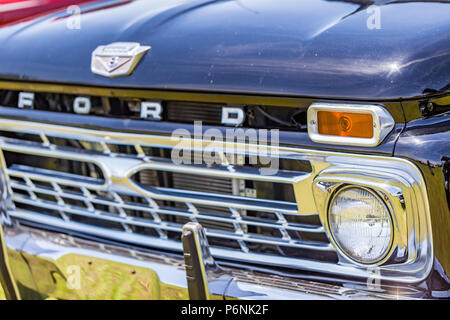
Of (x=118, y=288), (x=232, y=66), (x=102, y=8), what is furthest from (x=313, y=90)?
(x=102, y=8)

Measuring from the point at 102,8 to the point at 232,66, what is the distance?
0.93 meters

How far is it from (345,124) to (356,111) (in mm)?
54

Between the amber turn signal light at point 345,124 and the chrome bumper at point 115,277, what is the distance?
1.48 ft

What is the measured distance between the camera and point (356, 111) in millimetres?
1801

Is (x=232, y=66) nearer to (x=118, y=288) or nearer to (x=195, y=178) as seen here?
(x=195, y=178)

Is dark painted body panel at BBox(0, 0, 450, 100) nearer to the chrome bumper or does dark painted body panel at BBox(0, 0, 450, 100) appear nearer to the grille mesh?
the grille mesh

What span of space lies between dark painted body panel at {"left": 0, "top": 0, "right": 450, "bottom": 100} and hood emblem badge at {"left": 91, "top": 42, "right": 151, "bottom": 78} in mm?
26

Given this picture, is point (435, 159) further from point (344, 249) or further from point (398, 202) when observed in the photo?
point (344, 249)

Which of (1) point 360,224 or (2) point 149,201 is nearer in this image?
(1) point 360,224

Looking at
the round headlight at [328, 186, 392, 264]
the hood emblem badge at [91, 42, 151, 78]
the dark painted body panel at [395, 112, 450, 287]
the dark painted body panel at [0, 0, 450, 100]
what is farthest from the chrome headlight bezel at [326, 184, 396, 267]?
the hood emblem badge at [91, 42, 151, 78]

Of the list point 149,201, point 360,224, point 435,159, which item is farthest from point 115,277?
point 435,159

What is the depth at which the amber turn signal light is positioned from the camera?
1803 millimetres

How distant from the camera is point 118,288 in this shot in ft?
7.59

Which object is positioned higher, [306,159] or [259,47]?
[259,47]
